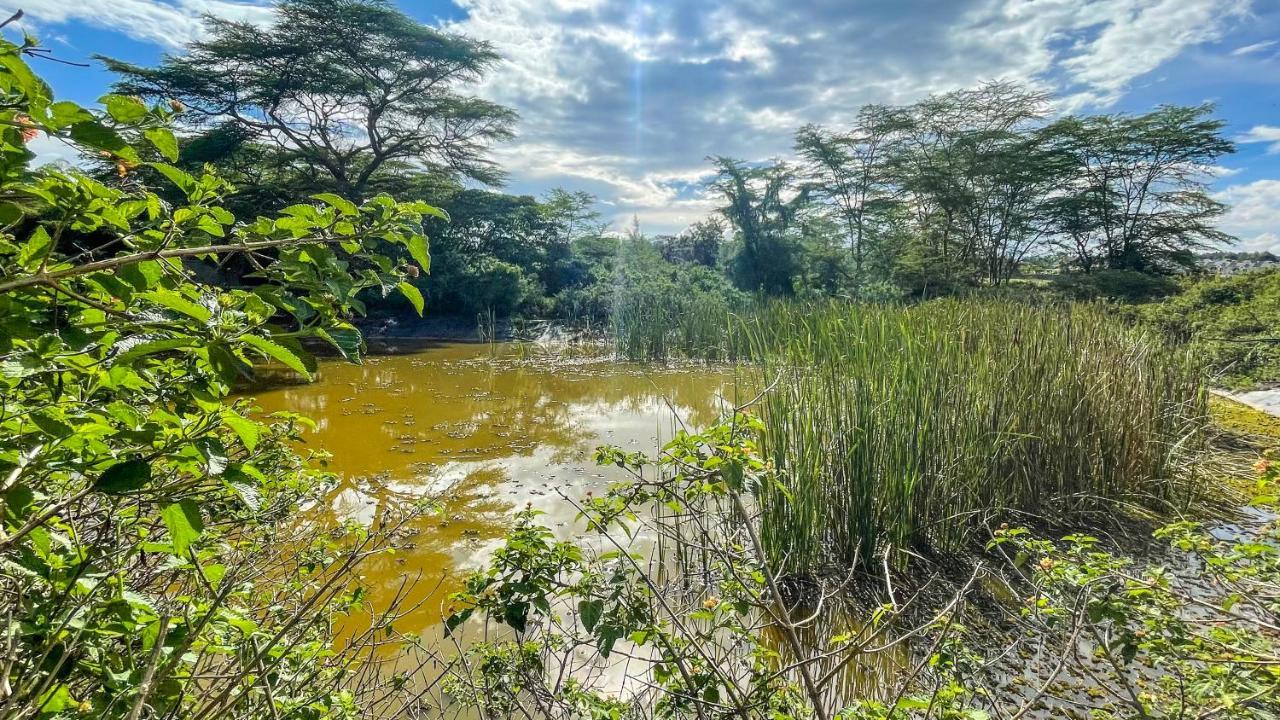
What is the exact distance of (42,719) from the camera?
0.53 m

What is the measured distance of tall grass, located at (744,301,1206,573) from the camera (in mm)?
1993

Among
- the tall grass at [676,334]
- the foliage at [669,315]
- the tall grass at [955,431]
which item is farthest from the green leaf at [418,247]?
the tall grass at [676,334]

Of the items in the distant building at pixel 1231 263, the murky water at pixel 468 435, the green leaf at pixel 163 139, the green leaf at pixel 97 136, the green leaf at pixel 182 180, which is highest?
the distant building at pixel 1231 263

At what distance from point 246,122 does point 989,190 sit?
553 inches

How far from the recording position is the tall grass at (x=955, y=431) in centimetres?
199

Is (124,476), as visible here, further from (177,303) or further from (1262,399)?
(1262,399)

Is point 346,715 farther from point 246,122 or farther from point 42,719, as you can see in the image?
point 246,122

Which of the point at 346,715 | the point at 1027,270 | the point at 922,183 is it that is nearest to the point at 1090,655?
the point at 346,715

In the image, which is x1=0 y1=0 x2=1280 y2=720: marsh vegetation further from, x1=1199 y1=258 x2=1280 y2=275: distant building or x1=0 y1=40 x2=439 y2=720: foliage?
x1=1199 y1=258 x2=1280 y2=275: distant building

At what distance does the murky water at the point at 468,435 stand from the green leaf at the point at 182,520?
0.69 metres

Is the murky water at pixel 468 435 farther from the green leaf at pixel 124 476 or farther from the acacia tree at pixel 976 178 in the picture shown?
the acacia tree at pixel 976 178

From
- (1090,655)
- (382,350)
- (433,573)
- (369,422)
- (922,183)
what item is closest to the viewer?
(1090,655)

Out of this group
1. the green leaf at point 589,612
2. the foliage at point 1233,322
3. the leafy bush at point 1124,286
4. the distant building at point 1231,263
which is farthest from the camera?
the distant building at point 1231,263

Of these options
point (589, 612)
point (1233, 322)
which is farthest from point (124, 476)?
point (1233, 322)
